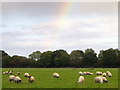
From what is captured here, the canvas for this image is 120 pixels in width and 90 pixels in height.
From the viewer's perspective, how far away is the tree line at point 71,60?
124 metres

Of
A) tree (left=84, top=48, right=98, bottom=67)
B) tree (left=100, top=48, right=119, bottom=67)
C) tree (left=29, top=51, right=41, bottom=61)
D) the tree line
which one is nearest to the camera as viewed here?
tree (left=100, top=48, right=119, bottom=67)

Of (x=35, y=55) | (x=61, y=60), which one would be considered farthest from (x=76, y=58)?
(x=35, y=55)

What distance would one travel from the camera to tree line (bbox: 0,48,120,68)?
407 ft

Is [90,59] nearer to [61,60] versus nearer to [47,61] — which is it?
[61,60]

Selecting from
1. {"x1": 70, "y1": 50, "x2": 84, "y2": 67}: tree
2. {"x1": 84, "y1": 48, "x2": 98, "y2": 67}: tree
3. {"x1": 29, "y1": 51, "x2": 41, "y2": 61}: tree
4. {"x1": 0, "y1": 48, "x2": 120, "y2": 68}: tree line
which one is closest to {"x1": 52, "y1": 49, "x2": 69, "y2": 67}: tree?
{"x1": 0, "y1": 48, "x2": 120, "y2": 68}: tree line

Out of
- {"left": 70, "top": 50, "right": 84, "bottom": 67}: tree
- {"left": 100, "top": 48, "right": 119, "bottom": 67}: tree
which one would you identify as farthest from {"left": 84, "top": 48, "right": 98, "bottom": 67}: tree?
{"left": 100, "top": 48, "right": 119, "bottom": 67}: tree

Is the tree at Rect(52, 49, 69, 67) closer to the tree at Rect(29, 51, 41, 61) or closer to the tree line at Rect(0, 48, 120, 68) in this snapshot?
the tree line at Rect(0, 48, 120, 68)

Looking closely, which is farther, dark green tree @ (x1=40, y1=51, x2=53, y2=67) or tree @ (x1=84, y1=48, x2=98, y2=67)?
dark green tree @ (x1=40, y1=51, x2=53, y2=67)

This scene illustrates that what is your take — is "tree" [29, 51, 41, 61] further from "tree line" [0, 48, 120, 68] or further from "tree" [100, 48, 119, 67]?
"tree" [100, 48, 119, 67]

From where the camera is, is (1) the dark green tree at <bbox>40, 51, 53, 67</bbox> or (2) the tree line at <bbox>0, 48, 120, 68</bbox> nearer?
(2) the tree line at <bbox>0, 48, 120, 68</bbox>

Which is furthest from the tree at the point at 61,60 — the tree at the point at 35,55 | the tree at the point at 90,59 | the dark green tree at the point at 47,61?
the tree at the point at 35,55

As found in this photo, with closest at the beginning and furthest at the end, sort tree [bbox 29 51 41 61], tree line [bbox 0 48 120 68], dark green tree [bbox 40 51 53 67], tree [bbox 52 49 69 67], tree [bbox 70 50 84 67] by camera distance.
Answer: tree line [bbox 0 48 120 68], tree [bbox 70 50 84 67], tree [bbox 52 49 69 67], dark green tree [bbox 40 51 53 67], tree [bbox 29 51 41 61]

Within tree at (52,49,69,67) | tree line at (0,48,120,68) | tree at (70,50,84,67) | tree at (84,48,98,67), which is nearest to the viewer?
tree line at (0,48,120,68)

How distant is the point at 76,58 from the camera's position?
14062 centimetres
